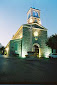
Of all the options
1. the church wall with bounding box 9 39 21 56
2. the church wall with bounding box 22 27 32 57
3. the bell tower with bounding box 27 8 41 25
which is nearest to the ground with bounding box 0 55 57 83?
the church wall with bounding box 9 39 21 56

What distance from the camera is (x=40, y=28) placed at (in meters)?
29.0

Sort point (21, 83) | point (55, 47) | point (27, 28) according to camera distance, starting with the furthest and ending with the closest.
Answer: point (27, 28)
point (55, 47)
point (21, 83)

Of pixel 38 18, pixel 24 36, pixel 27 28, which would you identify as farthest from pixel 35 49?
pixel 38 18

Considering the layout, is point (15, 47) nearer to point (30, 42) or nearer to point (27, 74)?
point (30, 42)

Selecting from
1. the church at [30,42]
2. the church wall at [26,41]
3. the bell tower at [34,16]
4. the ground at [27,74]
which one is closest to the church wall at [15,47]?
the church at [30,42]

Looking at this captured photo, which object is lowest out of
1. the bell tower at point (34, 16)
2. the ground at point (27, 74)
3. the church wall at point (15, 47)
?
the ground at point (27, 74)

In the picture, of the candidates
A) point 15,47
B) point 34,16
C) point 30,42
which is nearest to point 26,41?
point 30,42

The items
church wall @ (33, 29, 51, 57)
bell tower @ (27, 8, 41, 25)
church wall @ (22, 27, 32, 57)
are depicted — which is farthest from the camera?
bell tower @ (27, 8, 41, 25)

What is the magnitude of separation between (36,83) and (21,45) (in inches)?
895

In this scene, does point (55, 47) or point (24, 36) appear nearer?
point (55, 47)

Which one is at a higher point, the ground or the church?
the church

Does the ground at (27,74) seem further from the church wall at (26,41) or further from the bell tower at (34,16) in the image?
the bell tower at (34,16)

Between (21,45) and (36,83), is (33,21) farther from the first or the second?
(36,83)

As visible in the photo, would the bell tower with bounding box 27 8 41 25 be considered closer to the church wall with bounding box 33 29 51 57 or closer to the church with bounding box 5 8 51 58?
the church with bounding box 5 8 51 58
